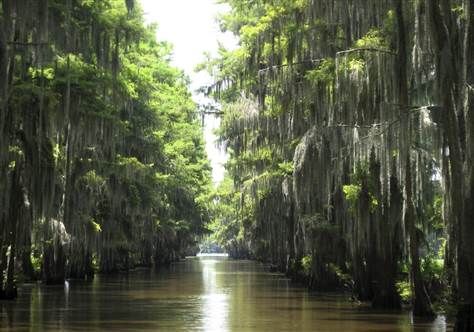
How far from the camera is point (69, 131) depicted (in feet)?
74.0

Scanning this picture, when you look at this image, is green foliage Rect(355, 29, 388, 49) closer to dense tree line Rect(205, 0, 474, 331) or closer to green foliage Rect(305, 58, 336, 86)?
dense tree line Rect(205, 0, 474, 331)

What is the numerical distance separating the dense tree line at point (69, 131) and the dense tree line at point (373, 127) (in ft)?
15.9

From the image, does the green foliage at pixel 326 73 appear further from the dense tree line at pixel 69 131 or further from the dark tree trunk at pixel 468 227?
the dark tree trunk at pixel 468 227

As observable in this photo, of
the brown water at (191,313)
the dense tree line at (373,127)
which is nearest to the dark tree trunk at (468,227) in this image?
the dense tree line at (373,127)

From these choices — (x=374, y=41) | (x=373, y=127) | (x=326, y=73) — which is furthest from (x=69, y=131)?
(x=373, y=127)

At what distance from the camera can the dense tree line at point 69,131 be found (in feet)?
52.9

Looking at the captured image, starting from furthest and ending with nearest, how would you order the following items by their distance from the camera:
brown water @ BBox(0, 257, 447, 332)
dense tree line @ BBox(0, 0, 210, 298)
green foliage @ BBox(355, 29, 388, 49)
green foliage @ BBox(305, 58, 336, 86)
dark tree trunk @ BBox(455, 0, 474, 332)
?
green foliage @ BBox(305, 58, 336, 86) < green foliage @ BBox(355, 29, 388, 49) < dense tree line @ BBox(0, 0, 210, 298) < brown water @ BBox(0, 257, 447, 332) < dark tree trunk @ BBox(455, 0, 474, 332)

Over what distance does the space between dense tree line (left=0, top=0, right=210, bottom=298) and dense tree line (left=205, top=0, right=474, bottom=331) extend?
484 centimetres

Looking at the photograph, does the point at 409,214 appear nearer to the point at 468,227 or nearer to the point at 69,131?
the point at 468,227

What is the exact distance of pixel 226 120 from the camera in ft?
101

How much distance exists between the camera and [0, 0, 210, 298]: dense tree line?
635 inches

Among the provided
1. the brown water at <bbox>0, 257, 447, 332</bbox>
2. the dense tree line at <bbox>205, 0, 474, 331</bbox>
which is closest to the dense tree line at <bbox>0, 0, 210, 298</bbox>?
the brown water at <bbox>0, 257, 447, 332</bbox>

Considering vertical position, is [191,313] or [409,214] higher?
[409,214]

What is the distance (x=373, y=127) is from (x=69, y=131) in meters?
11.1
